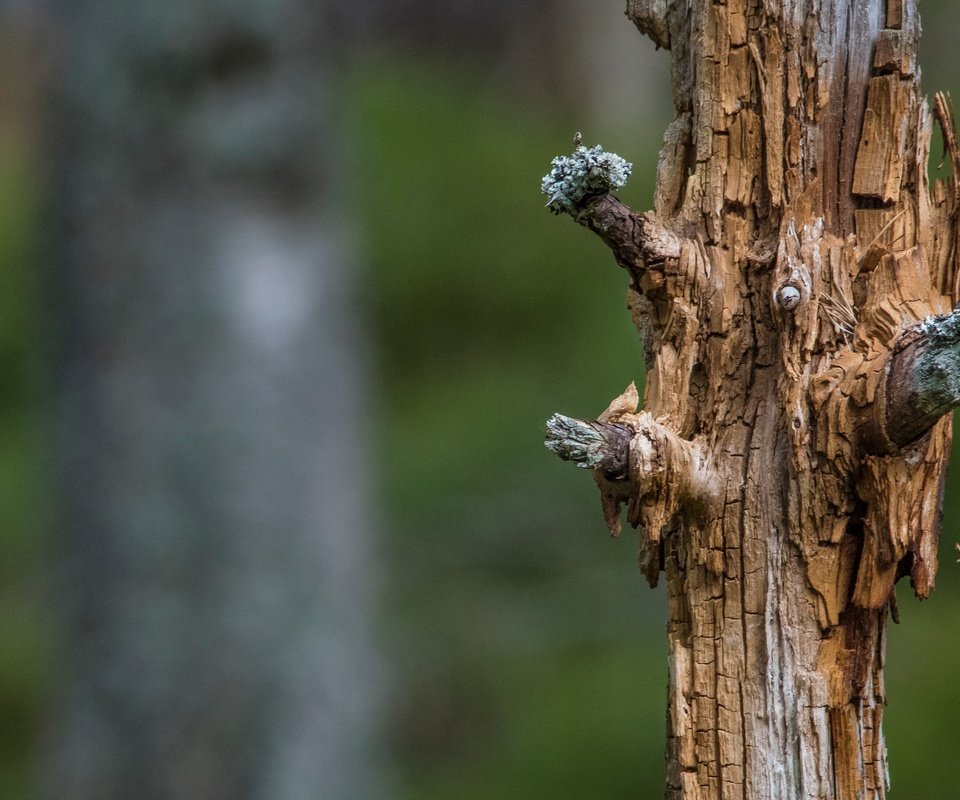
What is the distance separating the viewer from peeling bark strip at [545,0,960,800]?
3.10 ft

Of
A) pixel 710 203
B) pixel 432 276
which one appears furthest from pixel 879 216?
pixel 432 276

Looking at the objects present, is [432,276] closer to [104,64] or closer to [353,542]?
[353,542]

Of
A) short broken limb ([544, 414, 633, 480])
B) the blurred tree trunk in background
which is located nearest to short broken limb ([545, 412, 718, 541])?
short broken limb ([544, 414, 633, 480])

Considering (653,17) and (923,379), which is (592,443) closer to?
(923,379)

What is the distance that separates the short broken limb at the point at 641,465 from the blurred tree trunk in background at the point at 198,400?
2.04 m

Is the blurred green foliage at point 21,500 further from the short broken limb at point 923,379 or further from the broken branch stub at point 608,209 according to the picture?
the short broken limb at point 923,379

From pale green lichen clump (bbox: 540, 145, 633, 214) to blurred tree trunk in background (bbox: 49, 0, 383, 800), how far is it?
6.70 feet

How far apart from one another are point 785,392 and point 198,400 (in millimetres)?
2110

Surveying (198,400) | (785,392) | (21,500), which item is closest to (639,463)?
(785,392)

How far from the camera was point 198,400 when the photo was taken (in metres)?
2.88

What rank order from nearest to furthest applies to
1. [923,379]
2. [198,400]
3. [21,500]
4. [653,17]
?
[923,379], [653,17], [198,400], [21,500]

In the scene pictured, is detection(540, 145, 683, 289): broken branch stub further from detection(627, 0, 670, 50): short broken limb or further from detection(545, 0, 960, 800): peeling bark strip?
detection(627, 0, 670, 50): short broken limb

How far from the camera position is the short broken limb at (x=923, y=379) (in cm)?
85

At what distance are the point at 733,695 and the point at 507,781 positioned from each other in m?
2.39
